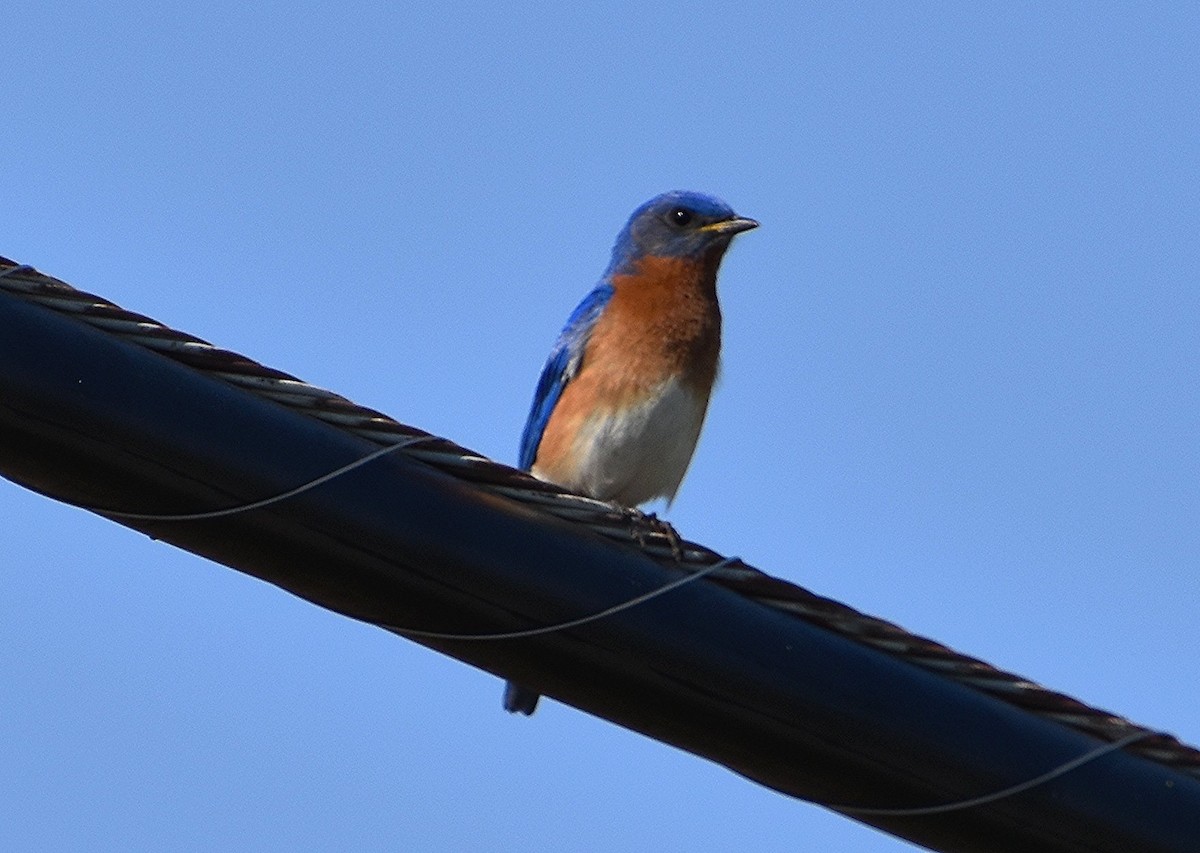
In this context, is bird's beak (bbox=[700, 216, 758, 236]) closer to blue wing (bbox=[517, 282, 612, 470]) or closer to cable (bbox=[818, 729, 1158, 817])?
blue wing (bbox=[517, 282, 612, 470])

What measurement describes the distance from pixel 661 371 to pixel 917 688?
4.82 metres

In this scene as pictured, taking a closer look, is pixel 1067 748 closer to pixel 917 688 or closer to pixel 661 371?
pixel 917 688

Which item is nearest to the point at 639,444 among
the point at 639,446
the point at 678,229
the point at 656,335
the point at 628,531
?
the point at 639,446

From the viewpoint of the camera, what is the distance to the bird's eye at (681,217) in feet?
32.3

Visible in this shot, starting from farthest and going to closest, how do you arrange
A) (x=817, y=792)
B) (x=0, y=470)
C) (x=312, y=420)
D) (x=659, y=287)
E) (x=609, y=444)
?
(x=659, y=287), (x=609, y=444), (x=817, y=792), (x=312, y=420), (x=0, y=470)

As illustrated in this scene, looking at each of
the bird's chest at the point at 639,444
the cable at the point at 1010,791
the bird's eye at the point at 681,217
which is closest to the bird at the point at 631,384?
the bird's chest at the point at 639,444

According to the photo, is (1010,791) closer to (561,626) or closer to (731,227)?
(561,626)

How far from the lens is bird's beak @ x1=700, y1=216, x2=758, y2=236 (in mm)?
9734

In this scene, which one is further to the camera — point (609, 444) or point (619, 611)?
point (609, 444)

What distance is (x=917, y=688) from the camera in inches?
151

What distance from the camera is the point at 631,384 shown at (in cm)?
855

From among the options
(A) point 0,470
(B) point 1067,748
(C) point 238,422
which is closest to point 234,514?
(C) point 238,422

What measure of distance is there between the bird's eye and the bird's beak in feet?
0.35

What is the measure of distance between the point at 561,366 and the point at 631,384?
0.60 m
